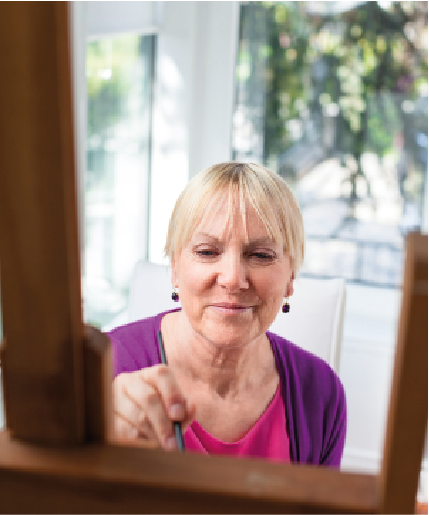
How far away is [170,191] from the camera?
2.50 m

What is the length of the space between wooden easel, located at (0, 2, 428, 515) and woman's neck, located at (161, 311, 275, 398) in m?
0.93

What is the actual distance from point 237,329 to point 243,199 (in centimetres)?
26

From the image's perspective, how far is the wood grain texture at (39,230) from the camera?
0.72ft

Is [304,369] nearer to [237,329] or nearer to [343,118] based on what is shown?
[237,329]

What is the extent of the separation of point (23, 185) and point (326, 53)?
241 centimetres

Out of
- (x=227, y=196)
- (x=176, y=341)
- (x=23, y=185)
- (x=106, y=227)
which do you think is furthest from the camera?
(x=106, y=227)

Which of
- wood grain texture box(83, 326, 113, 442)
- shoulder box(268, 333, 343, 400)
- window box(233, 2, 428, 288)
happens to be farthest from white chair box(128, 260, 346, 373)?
wood grain texture box(83, 326, 113, 442)

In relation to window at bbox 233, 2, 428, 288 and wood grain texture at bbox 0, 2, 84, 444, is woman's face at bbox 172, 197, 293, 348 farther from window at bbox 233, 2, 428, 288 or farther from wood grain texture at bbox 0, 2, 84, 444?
window at bbox 233, 2, 428, 288

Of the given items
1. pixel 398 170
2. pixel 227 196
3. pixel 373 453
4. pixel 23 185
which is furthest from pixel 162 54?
pixel 23 185

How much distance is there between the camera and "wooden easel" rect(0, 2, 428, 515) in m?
0.22

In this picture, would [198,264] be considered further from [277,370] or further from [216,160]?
[216,160]

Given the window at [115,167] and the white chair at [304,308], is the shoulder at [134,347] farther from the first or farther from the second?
the window at [115,167]

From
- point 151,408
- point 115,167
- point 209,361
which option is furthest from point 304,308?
point 151,408

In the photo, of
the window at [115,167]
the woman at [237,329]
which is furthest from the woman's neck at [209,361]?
the window at [115,167]
